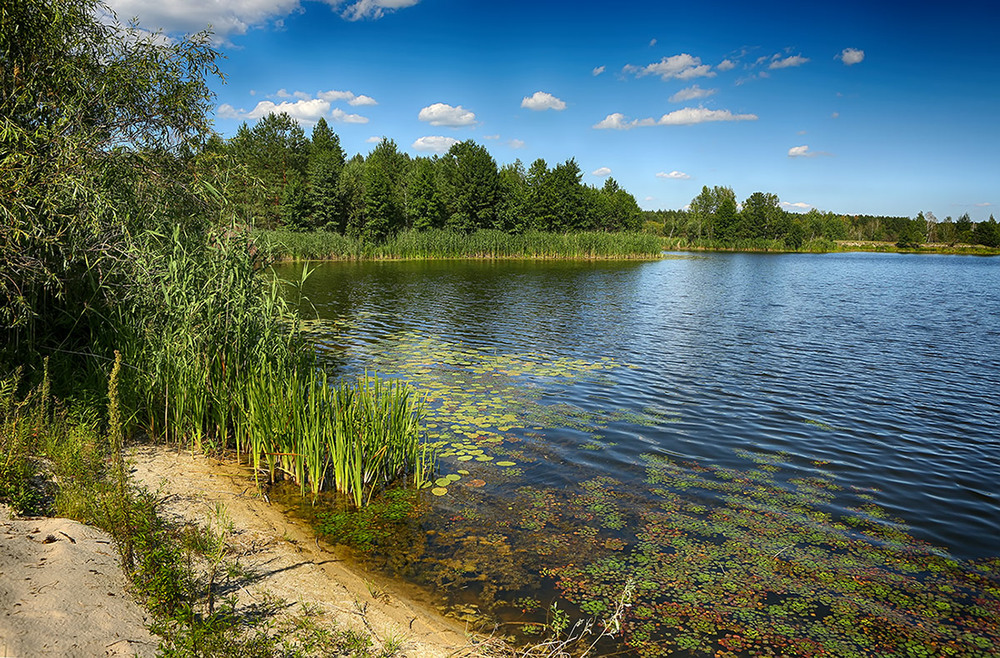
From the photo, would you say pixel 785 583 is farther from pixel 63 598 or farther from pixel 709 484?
pixel 63 598

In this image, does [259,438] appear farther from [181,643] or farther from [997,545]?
[997,545]

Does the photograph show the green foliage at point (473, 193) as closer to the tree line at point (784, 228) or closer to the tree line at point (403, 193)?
the tree line at point (403, 193)

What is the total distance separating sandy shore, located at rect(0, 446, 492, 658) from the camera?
3.52m

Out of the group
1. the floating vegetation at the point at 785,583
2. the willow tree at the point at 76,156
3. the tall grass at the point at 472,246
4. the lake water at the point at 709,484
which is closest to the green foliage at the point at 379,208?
the tall grass at the point at 472,246

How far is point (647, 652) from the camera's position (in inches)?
193

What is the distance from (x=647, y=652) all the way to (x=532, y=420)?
625 cm

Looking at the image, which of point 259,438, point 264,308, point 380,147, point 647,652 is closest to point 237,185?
point 264,308

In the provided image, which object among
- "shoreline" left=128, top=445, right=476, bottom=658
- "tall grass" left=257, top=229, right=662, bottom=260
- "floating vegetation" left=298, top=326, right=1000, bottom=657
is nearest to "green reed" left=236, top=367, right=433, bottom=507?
"shoreline" left=128, top=445, right=476, bottom=658

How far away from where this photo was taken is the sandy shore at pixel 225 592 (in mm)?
3518

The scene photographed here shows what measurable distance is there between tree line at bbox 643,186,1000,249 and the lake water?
345 ft

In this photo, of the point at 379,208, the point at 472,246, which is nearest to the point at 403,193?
the point at 379,208

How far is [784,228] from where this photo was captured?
404ft

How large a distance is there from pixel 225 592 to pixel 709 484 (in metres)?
6.74

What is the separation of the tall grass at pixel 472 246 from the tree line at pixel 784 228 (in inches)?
2081
